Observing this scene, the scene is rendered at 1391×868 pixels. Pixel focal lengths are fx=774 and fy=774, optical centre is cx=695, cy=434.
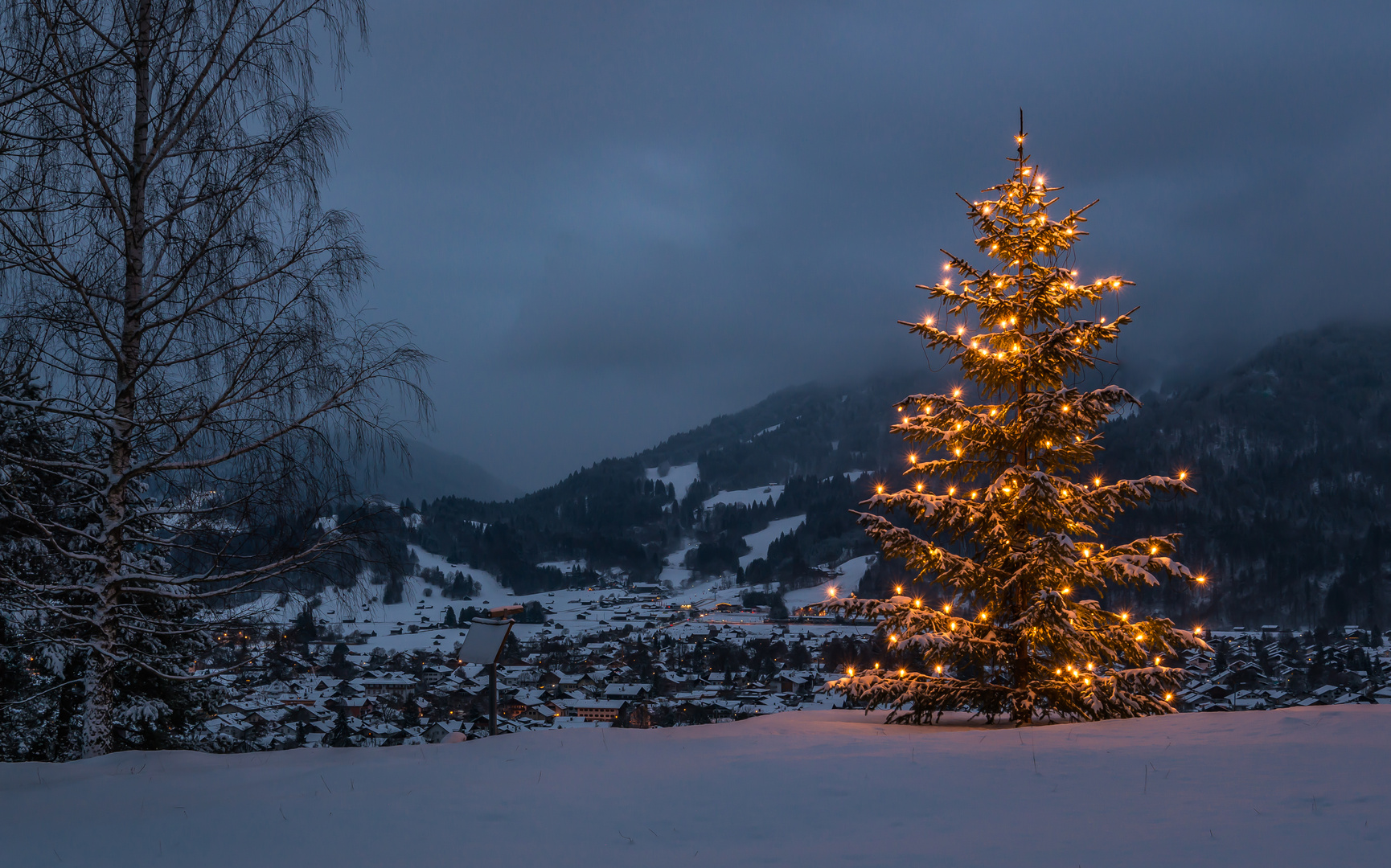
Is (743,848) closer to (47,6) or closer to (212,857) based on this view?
(212,857)

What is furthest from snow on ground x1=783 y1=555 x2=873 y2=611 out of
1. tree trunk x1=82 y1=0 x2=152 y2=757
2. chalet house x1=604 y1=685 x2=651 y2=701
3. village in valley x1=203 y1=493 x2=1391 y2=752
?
tree trunk x1=82 y1=0 x2=152 y2=757

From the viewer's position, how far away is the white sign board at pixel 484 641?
31.5 ft

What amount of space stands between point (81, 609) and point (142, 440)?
5.32 ft

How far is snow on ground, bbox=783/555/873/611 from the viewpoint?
142000mm

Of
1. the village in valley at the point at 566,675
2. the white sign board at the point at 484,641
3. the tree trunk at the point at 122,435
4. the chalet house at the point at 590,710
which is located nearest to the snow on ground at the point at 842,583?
the village in valley at the point at 566,675

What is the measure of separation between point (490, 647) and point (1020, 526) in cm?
670

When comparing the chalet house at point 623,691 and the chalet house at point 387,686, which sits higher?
the chalet house at point 387,686

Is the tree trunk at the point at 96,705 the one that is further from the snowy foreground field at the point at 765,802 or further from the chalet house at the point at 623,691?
the chalet house at the point at 623,691

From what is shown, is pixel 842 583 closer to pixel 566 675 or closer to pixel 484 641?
pixel 566 675

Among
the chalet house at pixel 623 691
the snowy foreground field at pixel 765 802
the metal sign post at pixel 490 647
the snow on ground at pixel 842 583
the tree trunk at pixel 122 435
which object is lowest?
the snow on ground at pixel 842 583

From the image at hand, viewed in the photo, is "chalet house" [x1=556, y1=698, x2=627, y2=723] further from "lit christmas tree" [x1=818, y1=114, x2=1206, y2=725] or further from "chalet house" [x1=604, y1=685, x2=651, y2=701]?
"lit christmas tree" [x1=818, y1=114, x2=1206, y2=725]

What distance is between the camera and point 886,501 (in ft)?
30.3

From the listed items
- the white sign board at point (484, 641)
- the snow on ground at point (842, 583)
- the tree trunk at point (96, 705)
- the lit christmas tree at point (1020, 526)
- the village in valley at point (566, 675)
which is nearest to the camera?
the tree trunk at point (96, 705)

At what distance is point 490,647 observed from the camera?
32.0ft
